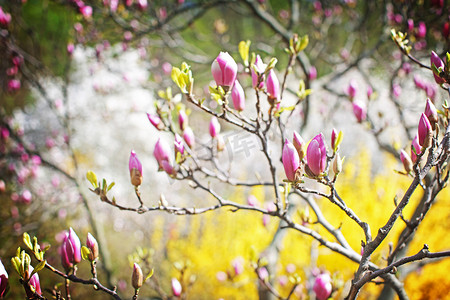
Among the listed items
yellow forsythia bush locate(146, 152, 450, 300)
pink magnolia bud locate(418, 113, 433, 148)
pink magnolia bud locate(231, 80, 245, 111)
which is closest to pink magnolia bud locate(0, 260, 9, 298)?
pink magnolia bud locate(231, 80, 245, 111)

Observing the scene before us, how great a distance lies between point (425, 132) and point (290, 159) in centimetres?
26

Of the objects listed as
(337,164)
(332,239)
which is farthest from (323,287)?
(332,239)

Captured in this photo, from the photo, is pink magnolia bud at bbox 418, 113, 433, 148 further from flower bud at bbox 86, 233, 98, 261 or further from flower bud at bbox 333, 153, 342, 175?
flower bud at bbox 86, 233, 98, 261

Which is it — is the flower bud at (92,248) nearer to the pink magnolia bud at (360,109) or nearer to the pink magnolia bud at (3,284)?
the pink magnolia bud at (3,284)

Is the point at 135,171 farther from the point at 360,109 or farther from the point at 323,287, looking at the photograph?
the point at 360,109

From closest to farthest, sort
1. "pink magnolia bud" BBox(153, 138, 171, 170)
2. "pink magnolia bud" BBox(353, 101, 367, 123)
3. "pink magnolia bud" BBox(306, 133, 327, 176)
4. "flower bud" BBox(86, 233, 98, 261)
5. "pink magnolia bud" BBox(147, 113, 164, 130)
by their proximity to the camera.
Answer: "pink magnolia bud" BBox(306, 133, 327, 176)
"flower bud" BBox(86, 233, 98, 261)
"pink magnolia bud" BBox(153, 138, 171, 170)
"pink magnolia bud" BBox(147, 113, 164, 130)
"pink magnolia bud" BBox(353, 101, 367, 123)

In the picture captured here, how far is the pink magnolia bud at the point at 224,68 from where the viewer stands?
61 centimetres

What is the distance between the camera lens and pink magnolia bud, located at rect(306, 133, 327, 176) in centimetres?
52

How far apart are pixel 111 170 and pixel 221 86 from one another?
6.25m

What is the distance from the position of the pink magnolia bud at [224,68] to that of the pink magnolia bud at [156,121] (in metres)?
0.29

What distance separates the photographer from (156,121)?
0.85m

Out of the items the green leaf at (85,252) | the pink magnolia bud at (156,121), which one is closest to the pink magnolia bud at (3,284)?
the green leaf at (85,252)

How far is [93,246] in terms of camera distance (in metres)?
0.63

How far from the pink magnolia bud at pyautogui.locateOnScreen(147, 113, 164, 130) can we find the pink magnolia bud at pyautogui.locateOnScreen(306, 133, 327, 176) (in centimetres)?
48
